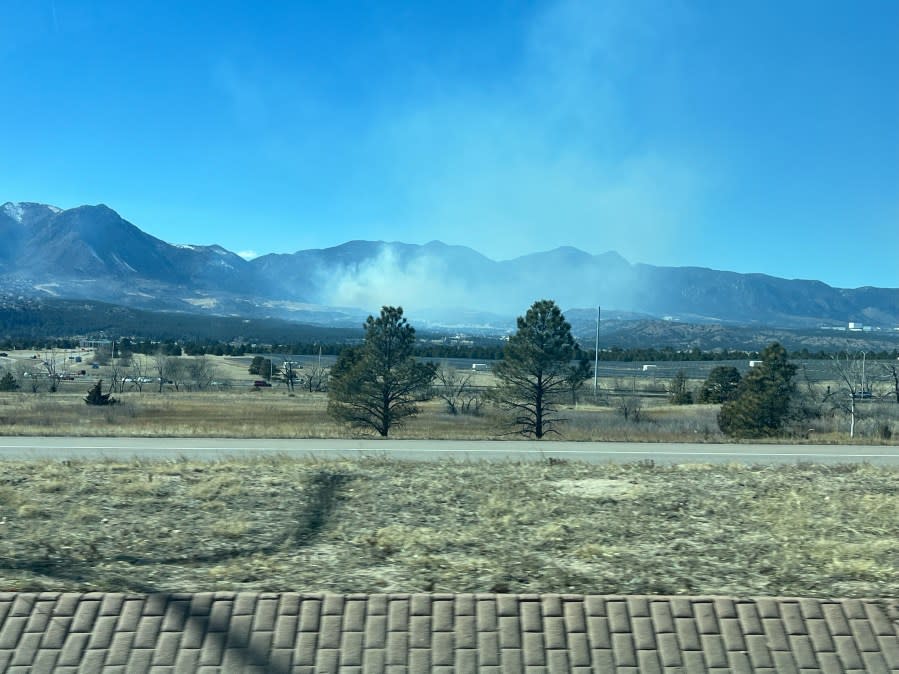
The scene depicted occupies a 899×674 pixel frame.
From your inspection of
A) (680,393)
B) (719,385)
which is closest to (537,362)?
(719,385)

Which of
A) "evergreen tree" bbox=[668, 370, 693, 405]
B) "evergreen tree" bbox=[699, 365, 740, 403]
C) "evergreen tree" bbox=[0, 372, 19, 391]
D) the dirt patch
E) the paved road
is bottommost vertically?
"evergreen tree" bbox=[0, 372, 19, 391]

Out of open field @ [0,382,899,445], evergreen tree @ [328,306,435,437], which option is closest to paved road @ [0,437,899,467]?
open field @ [0,382,899,445]

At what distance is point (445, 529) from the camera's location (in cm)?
605

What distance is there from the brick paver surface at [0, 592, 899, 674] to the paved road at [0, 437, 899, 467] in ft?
26.3

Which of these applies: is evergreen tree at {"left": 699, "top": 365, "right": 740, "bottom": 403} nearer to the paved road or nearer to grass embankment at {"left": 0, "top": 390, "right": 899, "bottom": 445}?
grass embankment at {"left": 0, "top": 390, "right": 899, "bottom": 445}

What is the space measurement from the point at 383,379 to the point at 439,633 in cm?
2831

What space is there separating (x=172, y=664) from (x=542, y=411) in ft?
95.6

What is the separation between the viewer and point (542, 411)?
107ft

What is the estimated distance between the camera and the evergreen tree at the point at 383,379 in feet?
105

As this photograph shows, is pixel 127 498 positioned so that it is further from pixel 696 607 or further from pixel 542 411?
pixel 542 411

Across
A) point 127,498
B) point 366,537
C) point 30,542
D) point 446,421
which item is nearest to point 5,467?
point 127,498

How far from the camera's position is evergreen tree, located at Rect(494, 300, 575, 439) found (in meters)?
31.9

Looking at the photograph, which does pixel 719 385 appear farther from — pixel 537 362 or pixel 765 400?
pixel 537 362

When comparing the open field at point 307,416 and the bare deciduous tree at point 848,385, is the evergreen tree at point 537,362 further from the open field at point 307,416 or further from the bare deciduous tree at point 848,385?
the bare deciduous tree at point 848,385
